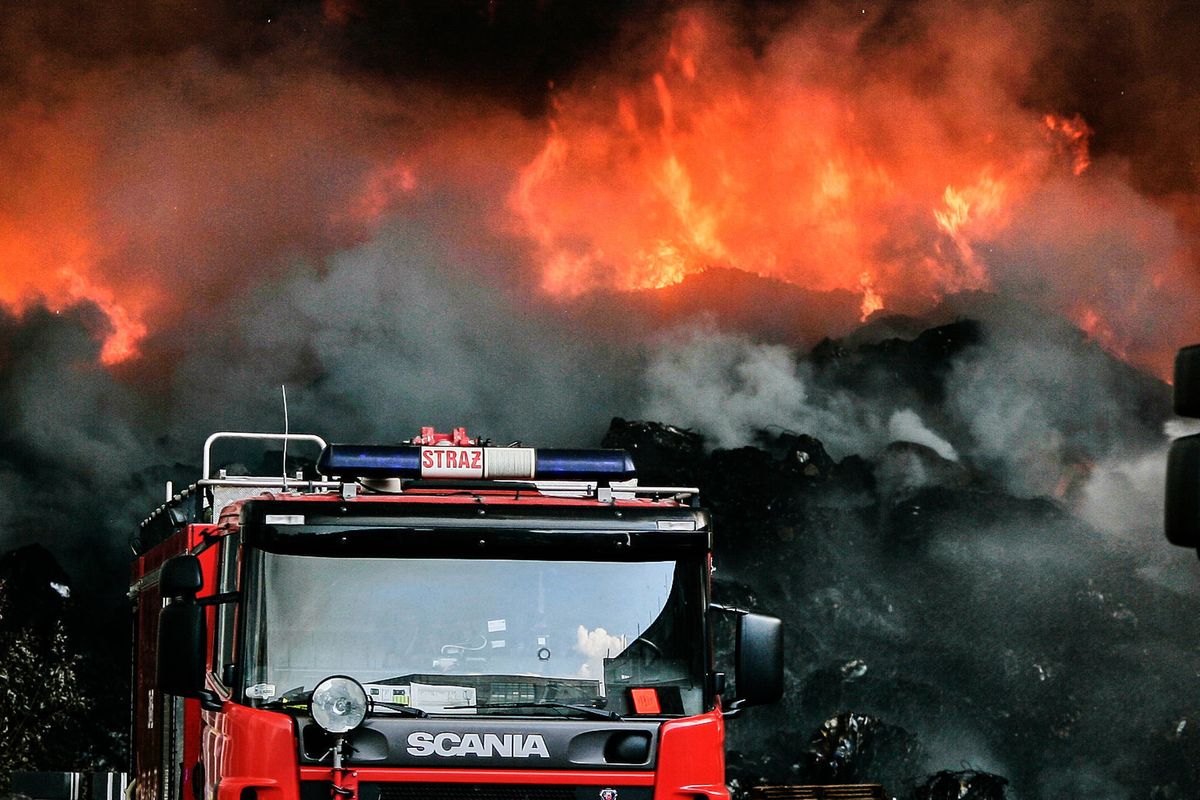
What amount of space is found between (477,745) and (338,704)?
627mm

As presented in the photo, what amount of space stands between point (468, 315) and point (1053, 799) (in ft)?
33.3

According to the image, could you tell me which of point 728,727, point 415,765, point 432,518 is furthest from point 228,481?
point 728,727

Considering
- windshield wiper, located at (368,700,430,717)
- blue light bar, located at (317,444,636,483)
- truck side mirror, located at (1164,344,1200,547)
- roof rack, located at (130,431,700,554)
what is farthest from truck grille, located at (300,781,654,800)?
truck side mirror, located at (1164,344,1200,547)

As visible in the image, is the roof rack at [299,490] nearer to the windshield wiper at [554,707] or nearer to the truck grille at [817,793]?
the windshield wiper at [554,707]

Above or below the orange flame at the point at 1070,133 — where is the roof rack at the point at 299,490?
below

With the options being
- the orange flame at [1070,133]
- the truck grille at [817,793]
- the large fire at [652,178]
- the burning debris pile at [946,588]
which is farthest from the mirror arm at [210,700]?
the orange flame at [1070,133]

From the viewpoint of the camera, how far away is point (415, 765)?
6605 millimetres

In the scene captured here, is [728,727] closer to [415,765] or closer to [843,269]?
[843,269]

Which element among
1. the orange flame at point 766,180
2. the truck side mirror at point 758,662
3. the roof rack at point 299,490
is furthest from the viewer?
the orange flame at point 766,180

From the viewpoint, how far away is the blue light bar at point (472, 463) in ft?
24.5

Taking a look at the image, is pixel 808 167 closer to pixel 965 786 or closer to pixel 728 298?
pixel 728 298

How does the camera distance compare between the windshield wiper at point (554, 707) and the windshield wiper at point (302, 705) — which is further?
the windshield wiper at point (554, 707)

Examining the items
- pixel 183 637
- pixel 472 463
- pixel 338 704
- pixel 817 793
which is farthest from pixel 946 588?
pixel 183 637

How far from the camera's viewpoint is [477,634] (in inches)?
269
